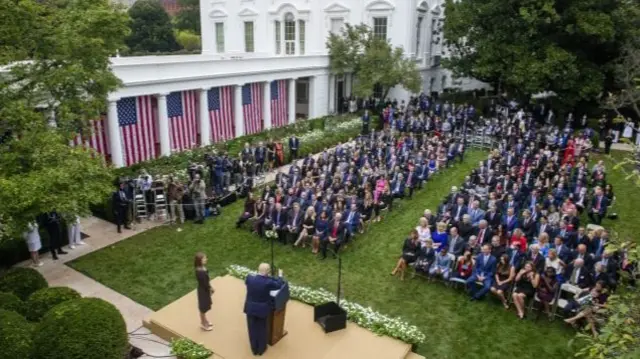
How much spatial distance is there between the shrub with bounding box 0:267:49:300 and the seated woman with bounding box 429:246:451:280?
8778mm

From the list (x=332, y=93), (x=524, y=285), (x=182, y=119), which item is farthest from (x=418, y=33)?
(x=524, y=285)

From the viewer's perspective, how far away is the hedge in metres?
17.7

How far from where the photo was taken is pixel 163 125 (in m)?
21.5

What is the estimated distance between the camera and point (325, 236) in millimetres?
13406

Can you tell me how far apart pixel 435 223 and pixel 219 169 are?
27.6 ft

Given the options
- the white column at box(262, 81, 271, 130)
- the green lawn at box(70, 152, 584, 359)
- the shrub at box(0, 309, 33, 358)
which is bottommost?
the green lawn at box(70, 152, 584, 359)

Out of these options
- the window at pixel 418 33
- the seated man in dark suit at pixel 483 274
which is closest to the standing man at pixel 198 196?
the seated man in dark suit at pixel 483 274

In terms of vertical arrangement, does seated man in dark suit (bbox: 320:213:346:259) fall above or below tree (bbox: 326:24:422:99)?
below

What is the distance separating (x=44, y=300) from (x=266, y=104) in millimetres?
20641

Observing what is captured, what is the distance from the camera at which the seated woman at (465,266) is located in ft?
37.7

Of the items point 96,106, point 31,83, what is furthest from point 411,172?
point 31,83

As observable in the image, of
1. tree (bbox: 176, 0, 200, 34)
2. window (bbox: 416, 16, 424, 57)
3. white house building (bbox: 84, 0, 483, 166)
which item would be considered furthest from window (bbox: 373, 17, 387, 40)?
tree (bbox: 176, 0, 200, 34)

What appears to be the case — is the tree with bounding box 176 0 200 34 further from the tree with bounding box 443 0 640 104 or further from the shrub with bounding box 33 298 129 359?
the shrub with bounding box 33 298 129 359

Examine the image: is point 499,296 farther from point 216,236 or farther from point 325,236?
point 216,236
